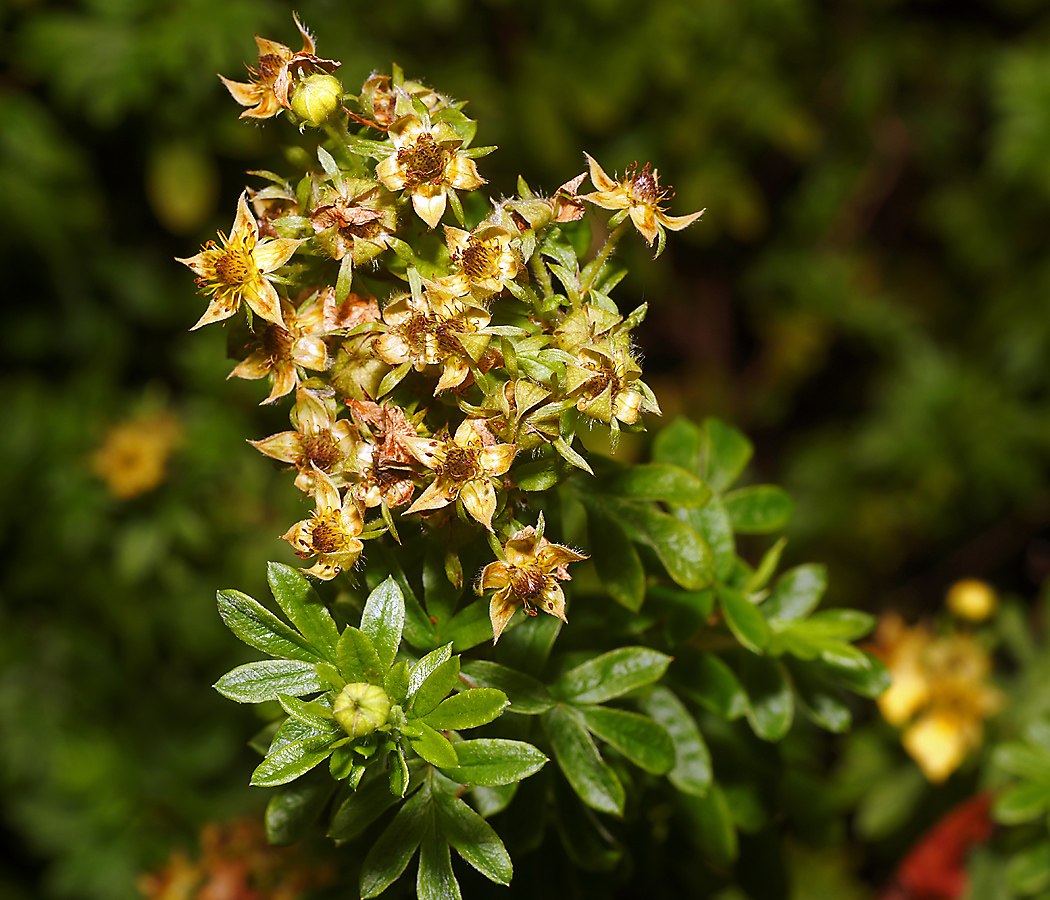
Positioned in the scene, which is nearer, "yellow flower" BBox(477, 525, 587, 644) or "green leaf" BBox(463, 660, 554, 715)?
"yellow flower" BBox(477, 525, 587, 644)

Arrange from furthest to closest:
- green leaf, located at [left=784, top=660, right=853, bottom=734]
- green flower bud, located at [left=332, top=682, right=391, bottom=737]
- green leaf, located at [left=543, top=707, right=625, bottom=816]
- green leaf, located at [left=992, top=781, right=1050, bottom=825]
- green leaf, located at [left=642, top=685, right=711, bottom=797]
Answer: green leaf, located at [left=992, top=781, right=1050, bottom=825] < green leaf, located at [left=784, top=660, right=853, bottom=734] < green leaf, located at [left=642, top=685, right=711, bottom=797] < green leaf, located at [left=543, top=707, right=625, bottom=816] < green flower bud, located at [left=332, top=682, right=391, bottom=737]

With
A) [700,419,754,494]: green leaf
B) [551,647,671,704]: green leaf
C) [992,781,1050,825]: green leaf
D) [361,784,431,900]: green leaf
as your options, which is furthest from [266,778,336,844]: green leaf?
[992,781,1050,825]: green leaf

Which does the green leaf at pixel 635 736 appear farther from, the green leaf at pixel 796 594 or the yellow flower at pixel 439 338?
the yellow flower at pixel 439 338

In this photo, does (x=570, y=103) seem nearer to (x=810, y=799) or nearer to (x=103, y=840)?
(x=810, y=799)

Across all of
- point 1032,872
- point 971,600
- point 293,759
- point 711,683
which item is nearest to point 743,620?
point 711,683

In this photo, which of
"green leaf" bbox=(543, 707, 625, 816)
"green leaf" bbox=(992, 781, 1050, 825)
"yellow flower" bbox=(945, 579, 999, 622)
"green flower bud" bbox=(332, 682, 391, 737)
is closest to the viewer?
"green flower bud" bbox=(332, 682, 391, 737)

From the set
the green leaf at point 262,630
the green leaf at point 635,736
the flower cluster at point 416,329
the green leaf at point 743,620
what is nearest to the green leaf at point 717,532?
the green leaf at point 743,620

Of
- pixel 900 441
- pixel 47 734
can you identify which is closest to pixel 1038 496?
pixel 900 441

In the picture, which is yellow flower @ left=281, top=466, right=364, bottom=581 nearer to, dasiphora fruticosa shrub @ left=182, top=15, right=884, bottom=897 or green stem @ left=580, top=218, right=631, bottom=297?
dasiphora fruticosa shrub @ left=182, top=15, right=884, bottom=897
